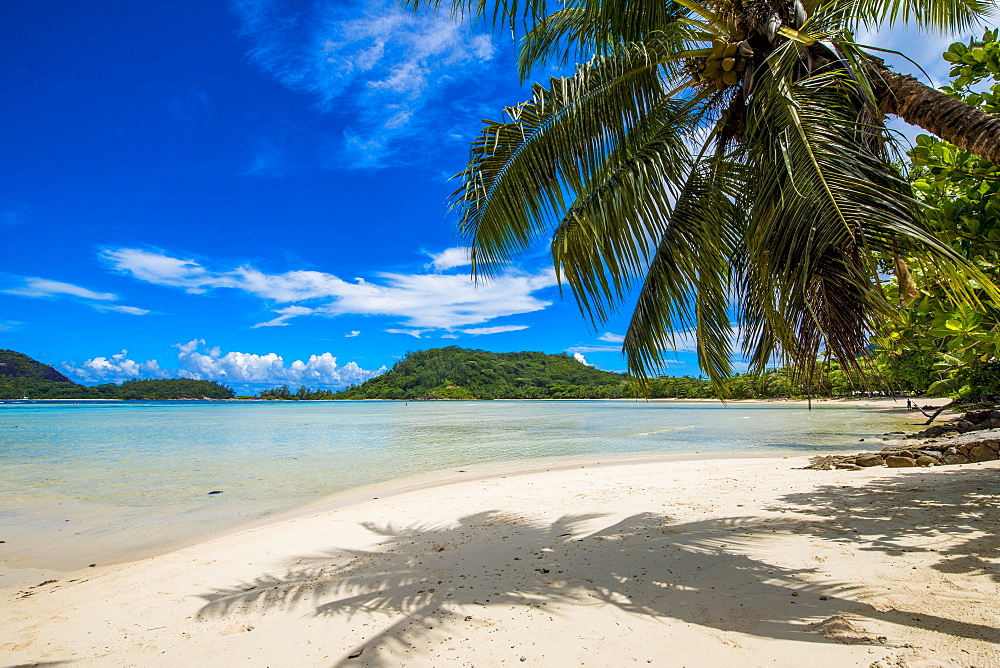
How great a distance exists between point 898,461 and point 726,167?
704 centimetres

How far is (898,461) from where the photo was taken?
324 inches

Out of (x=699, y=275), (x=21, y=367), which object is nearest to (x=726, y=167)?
(x=699, y=275)

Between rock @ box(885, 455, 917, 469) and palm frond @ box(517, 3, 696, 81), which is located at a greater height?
palm frond @ box(517, 3, 696, 81)

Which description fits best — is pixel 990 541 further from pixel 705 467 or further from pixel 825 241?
pixel 705 467

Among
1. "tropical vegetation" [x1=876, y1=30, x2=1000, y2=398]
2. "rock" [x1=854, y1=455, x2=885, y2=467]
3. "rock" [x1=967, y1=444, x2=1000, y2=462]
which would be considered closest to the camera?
"tropical vegetation" [x1=876, y1=30, x2=1000, y2=398]

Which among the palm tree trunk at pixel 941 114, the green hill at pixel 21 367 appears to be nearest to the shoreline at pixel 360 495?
the palm tree trunk at pixel 941 114

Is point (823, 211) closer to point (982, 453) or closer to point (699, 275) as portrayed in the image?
point (699, 275)

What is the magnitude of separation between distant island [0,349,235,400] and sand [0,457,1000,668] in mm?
138730

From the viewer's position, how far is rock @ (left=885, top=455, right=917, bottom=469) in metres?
8.16

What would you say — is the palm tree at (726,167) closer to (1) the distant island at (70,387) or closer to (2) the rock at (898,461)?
(2) the rock at (898,461)

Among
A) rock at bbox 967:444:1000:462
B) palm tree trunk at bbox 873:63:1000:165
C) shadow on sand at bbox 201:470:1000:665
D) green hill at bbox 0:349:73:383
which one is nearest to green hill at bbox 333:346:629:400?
green hill at bbox 0:349:73:383

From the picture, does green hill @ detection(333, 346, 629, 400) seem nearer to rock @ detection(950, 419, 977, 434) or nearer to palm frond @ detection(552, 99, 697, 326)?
rock @ detection(950, 419, 977, 434)

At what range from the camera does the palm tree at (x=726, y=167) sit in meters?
2.72

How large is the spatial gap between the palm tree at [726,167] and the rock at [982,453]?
22.2 feet
